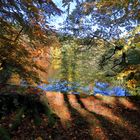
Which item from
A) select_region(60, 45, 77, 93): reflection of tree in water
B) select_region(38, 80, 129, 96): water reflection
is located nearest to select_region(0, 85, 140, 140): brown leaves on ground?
select_region(38, 80, 129, 96): water reflection

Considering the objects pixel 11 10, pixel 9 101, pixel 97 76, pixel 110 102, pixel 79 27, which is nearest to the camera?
pixel 9 101

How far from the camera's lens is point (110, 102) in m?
10.4

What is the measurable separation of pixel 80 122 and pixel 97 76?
14.8m

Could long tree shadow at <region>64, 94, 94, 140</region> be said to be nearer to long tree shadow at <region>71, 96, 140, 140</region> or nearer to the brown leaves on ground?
the brown leaves on ground

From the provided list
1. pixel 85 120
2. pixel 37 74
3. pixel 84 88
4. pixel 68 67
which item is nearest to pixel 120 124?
pixel 85 120

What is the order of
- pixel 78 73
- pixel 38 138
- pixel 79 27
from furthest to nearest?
pixel 78 73, pixel 79 27, pixel 38 138

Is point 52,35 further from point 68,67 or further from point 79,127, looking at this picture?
point 68,67

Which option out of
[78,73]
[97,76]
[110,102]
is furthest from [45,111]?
[78,73]

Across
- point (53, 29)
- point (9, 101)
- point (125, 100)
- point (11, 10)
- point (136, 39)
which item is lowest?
point (125, 100)

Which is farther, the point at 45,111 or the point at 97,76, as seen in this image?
the point at 97,76

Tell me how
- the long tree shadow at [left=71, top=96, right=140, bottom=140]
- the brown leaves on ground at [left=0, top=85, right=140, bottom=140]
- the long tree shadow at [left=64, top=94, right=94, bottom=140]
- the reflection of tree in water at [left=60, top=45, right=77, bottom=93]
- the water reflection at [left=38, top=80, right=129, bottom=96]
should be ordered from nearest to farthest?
1. the brown leaves on ground at [left=0, top=85, right=140, bottom=140]
2. the long tree shadow at [left=64, top=94, right=94, bottom=140]
3. the long tree shadow at [left=71, top=96, right=140, bottom=140]
4. the water reflection at [left=38, top=80, right=129, bottom=96]
5. the reflection of tree in water at [left=60, top=45, right=77, bottom=93]

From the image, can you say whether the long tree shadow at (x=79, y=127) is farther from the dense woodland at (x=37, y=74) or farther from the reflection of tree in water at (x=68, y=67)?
the reflection of tree in water at (x=68, y=67)

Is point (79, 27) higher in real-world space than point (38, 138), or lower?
higher

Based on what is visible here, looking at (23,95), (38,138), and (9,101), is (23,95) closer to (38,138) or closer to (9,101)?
(9,101)
